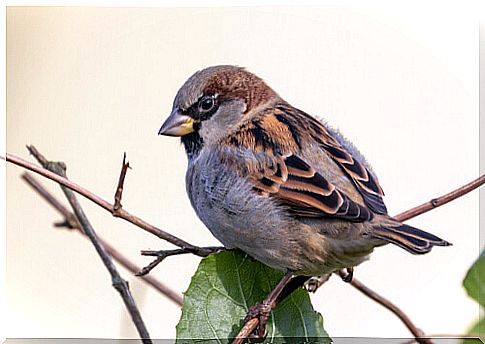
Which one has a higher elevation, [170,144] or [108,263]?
[170,144]

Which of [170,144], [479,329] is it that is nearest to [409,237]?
[479,329]

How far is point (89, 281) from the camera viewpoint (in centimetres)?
189

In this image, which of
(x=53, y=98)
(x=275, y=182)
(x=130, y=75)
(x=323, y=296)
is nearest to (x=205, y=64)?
(x=130, y=75)

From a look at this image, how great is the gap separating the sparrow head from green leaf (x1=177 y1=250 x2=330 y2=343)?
299 millimetres

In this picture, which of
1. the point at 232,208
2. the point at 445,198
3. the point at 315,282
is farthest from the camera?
the point at 315,282

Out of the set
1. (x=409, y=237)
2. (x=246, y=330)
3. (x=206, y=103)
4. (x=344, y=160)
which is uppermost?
(x=206, y=103)

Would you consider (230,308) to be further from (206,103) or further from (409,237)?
(206,103)

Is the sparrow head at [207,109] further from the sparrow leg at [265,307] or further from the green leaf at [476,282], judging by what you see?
the green leaf at [476,282]

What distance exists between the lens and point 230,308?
4.16 ft

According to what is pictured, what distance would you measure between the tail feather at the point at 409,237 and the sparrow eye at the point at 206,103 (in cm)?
42

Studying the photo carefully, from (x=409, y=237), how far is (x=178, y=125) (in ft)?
1.66

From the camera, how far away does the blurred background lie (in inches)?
71.2

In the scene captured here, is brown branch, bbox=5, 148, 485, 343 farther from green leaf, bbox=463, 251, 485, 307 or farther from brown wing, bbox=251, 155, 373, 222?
green leaf, bbox=463, 251, 485, 307

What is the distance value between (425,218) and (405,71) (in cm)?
35
